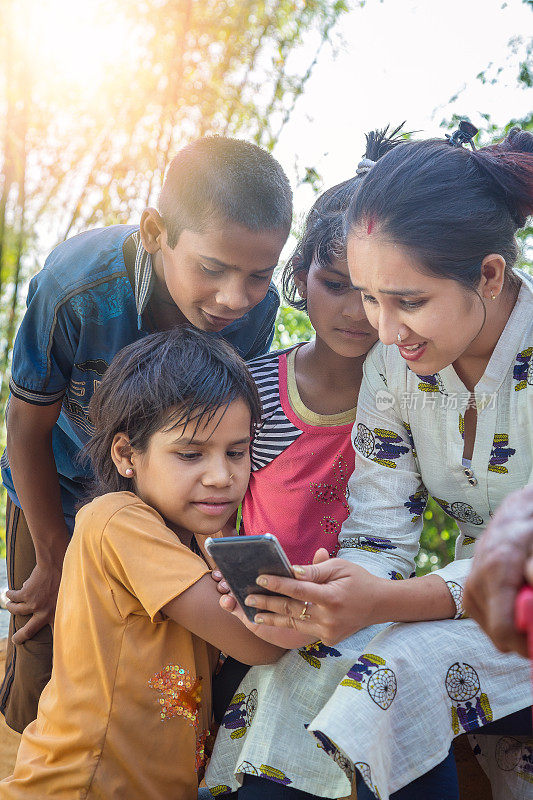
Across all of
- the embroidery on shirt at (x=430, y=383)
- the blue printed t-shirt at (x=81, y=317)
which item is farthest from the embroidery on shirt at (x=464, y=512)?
the blue printed t-shirt at (x=81, y=317)

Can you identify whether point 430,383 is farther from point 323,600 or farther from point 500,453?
point 323,600

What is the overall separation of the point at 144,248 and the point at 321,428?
717 millimetres

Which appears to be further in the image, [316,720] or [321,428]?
[321,428]

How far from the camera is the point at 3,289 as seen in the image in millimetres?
4137

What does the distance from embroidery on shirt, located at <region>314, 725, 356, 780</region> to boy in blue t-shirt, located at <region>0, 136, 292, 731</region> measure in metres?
1.10

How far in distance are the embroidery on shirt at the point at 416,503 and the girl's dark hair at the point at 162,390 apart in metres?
0.43

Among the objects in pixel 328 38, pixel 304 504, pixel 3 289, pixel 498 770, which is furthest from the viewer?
pixel 3 289

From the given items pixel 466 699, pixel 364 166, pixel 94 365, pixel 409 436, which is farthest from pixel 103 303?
pixel 466 699

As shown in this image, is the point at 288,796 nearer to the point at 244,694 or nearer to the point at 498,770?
A: the point at 244,694

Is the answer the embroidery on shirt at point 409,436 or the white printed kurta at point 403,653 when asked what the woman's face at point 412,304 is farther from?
the embroidery on shirt at point 409,436

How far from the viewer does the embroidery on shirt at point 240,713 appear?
5.31 feet

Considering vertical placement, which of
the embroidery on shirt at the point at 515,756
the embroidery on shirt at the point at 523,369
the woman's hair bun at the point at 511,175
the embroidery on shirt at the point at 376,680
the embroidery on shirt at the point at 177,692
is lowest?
the embroidery on shirt at the point at 515,756

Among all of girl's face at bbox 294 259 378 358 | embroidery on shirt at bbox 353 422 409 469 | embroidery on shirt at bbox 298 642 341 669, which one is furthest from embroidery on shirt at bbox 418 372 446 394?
embroidery on shirt at bbox 298 642 341 669

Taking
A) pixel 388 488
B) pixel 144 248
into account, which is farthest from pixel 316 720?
pixel 144 248
